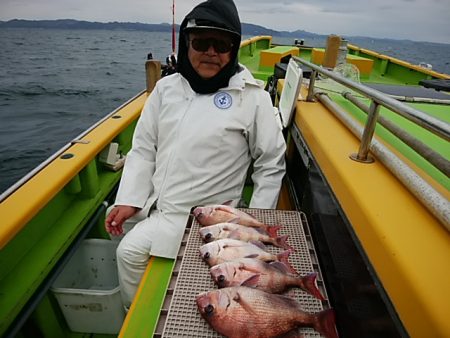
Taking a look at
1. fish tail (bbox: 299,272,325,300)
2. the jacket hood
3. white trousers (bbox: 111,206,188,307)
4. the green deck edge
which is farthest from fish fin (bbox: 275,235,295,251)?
the jacket hood

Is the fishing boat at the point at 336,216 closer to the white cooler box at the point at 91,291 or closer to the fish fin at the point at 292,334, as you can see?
the white cooler box at the point at 91,291

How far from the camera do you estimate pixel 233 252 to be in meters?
1.54

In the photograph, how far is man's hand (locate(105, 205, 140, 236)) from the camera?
2.24m

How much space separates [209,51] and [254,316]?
169 centimetres

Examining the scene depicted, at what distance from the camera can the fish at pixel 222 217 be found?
177 cm

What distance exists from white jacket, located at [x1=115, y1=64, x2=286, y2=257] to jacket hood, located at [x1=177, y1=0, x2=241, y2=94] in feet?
0.19

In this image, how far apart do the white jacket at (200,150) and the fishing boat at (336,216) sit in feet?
1.05

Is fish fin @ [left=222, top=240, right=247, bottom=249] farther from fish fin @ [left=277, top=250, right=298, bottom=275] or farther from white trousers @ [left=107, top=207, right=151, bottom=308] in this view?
white trousers @ [left=107, top=207, right=151, bottom=308]

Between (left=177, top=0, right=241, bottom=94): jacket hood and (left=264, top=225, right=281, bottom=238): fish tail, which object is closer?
(left=264, top=225, right=281, bottom=238): fish tail

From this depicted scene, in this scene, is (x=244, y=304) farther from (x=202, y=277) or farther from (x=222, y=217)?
(x=222, y=217)

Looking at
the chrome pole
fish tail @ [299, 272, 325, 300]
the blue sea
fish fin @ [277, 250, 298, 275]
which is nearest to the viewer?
the chrome pole

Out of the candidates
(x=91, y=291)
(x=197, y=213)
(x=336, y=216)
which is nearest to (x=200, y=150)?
(x=197, y=213)

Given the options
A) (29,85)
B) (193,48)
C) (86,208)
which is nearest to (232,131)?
(193,48)

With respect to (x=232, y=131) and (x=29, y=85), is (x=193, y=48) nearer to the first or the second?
(x=232, y=131)
